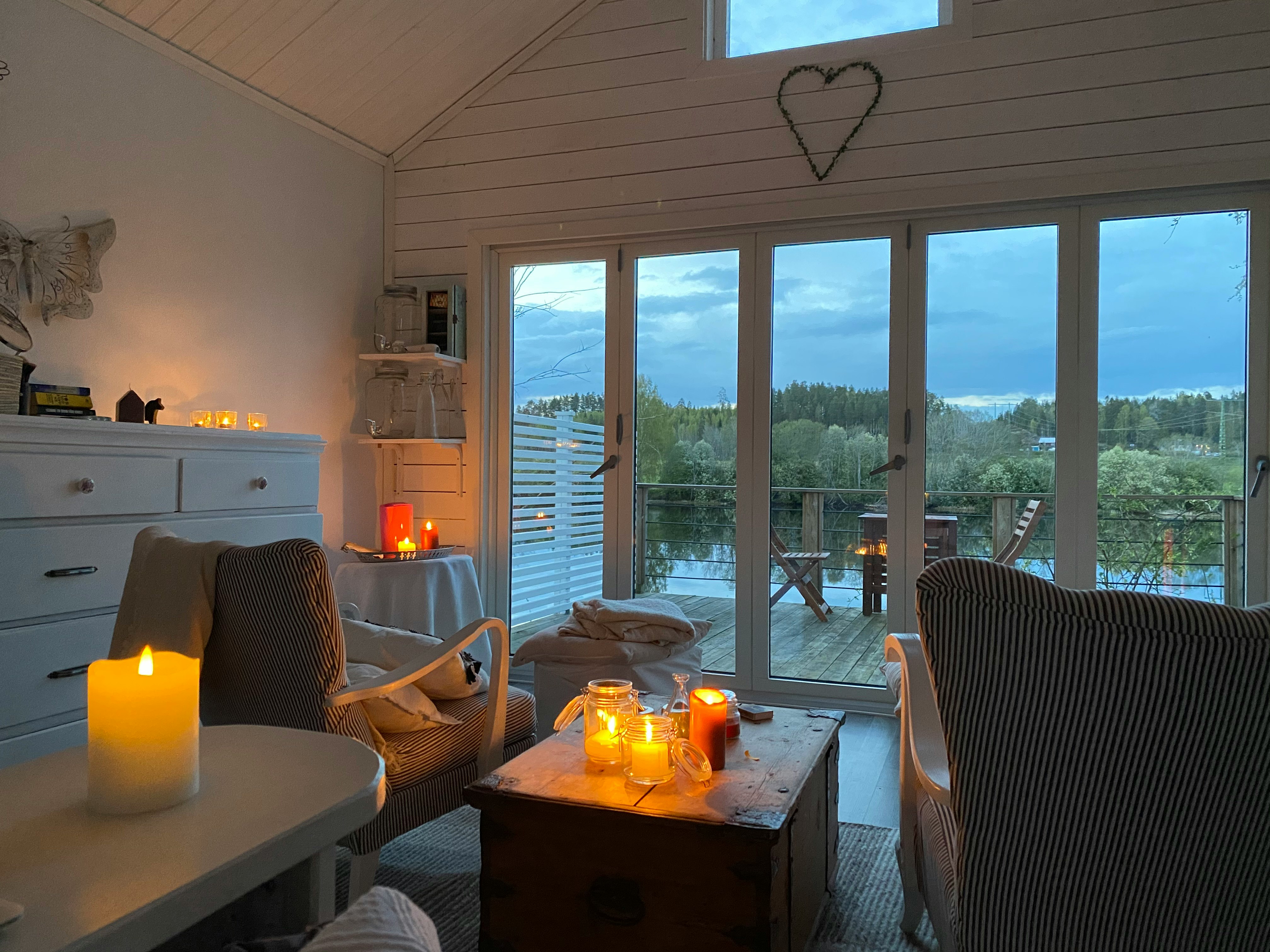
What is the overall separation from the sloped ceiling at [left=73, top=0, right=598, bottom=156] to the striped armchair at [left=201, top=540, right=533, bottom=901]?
2.33 m

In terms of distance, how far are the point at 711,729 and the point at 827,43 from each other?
309cm

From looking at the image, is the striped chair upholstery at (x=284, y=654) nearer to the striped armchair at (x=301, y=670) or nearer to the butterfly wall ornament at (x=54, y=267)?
the striped armchair at (x=301, y=670)

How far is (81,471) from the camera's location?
2.47 meters

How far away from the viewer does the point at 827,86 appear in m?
3.77

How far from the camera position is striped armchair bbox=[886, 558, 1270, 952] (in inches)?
44.1

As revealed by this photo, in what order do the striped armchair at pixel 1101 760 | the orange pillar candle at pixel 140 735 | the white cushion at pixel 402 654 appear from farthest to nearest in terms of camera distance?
the white cushion at pixel 402 654 < the striped armchair at pixel 1101 760 < the orange pillar candle at pixel 140 735

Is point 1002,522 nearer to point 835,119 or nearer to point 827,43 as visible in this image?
point 835,119

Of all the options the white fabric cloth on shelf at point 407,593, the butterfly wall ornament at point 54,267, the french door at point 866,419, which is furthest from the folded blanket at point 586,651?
the butterfly wall ornament at point 54,267

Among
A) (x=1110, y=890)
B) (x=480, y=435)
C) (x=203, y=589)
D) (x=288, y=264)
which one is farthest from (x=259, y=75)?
(x=1110, y=890)

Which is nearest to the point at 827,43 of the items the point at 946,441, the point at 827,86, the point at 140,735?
the point at 827,86

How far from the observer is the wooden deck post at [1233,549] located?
3.40 metres

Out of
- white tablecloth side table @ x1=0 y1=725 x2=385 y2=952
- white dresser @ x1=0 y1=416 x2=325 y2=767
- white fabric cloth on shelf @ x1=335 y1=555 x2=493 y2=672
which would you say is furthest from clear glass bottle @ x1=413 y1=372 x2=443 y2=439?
white tablecloth side table @ x1=0 y1=725 x2=385 y2=952

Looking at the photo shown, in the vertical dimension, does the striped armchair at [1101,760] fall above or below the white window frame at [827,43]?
below

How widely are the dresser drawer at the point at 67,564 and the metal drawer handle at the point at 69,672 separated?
0.15 meters
